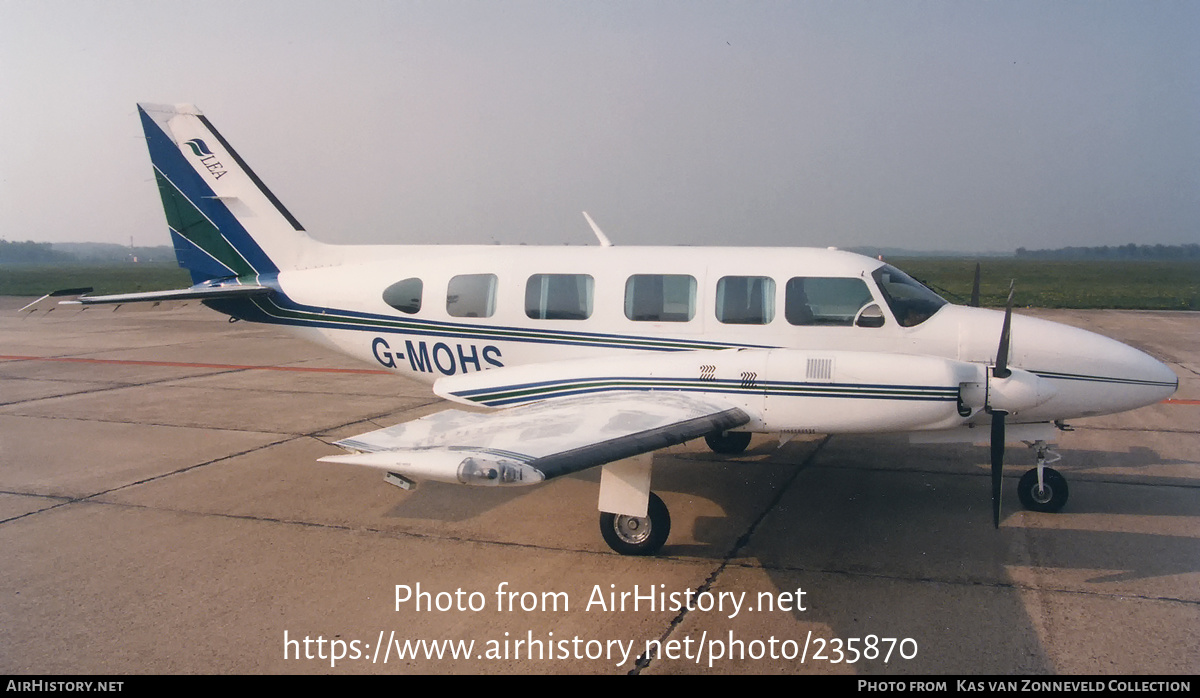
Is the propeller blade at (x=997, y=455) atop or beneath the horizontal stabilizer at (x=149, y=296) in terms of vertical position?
beneath

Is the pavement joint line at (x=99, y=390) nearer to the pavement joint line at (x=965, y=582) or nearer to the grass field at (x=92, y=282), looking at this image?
the pavement joint line at (x=965, y=582)

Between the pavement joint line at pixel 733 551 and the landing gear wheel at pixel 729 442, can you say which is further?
the landing gear wheel at pixel 729 442

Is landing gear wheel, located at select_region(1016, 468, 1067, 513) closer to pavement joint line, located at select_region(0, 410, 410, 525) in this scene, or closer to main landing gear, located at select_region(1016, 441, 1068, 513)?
main landing gear, located at select_region(1016, 441, 1068, 513)

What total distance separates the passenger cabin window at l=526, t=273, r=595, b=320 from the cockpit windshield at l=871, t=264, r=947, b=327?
2945 millimetres

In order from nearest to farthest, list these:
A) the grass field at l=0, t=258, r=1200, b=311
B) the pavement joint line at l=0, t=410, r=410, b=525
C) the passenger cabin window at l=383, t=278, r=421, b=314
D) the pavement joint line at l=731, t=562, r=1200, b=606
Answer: the pavement joint line at l=731, t=562, r=1200, b=606, the pavement joint line at l=0, t=410, r=410, b=525, the passenger cabin window at l=383, t=278, r=421, b=314, the grass field at l=0, t=258, r=1200, b=311

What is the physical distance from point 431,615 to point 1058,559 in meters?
4.92

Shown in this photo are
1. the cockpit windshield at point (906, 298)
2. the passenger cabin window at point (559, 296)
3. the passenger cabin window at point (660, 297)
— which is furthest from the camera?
the passenger cabin window at point (559, 296)

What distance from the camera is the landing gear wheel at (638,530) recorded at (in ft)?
20.7

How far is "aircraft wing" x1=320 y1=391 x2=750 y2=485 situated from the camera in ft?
15.7

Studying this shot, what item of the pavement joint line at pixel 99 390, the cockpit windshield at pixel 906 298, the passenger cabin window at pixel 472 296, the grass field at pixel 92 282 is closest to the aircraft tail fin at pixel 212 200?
the passenger cabin window at pixel 472 296

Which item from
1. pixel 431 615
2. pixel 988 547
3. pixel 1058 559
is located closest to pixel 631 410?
pixel 431 615

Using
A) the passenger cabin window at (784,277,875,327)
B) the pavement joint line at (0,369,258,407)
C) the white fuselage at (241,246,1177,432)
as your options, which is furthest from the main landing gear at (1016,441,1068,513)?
the pavement joint line at (0,369,258,407)

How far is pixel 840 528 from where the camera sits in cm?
691
